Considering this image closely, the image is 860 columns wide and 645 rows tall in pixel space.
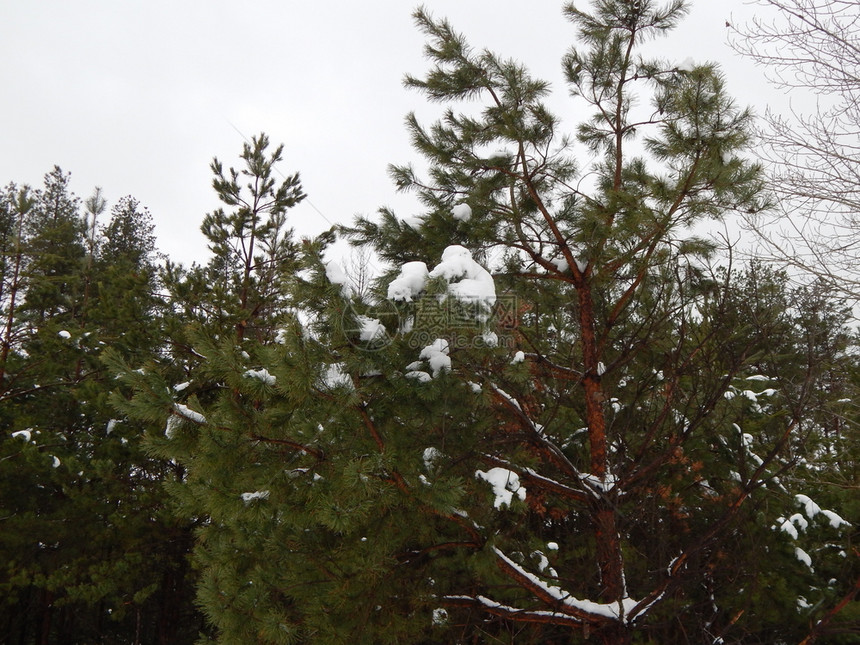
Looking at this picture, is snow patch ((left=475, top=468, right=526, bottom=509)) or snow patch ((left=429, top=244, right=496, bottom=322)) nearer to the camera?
snow patch ((left=429, top=244, right=496, bottom=322))

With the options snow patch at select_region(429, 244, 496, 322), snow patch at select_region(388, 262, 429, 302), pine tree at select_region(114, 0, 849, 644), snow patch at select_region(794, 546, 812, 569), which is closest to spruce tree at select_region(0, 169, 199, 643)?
pine tree at select_region(114, 0, 849, 644)

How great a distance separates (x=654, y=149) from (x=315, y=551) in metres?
4.50

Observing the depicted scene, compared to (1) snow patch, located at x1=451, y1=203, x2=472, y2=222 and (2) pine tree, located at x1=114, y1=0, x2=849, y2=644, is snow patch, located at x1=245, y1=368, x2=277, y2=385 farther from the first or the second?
(1) snow patch, located at x1=451, y1=203, x2=472, y2=222

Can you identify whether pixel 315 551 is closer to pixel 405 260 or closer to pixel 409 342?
pixel 409 342

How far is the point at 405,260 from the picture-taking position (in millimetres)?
4922

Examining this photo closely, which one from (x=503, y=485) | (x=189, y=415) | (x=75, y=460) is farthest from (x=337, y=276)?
(x=75, y=460)

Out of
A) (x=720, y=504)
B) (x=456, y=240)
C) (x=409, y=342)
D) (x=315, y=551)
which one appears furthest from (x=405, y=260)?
(x=720, y=504)

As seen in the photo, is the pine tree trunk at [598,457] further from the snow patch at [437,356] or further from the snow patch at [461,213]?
the snow patch at [437,356]

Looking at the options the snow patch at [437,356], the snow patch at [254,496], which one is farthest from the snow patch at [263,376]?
the snow patch at [437,356]

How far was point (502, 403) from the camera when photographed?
425 cm

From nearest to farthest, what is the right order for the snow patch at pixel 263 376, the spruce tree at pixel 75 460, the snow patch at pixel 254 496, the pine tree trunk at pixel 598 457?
the snow patch at pixel 263 376
the snow patch at pixel 254 496
the pine tree trunk at pixel 598 457
the spruce tree at pixel 75 460

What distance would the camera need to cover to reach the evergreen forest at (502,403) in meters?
2.99

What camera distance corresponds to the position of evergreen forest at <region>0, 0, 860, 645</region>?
2.99 m

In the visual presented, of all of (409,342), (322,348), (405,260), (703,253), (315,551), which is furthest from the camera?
(405,260)
